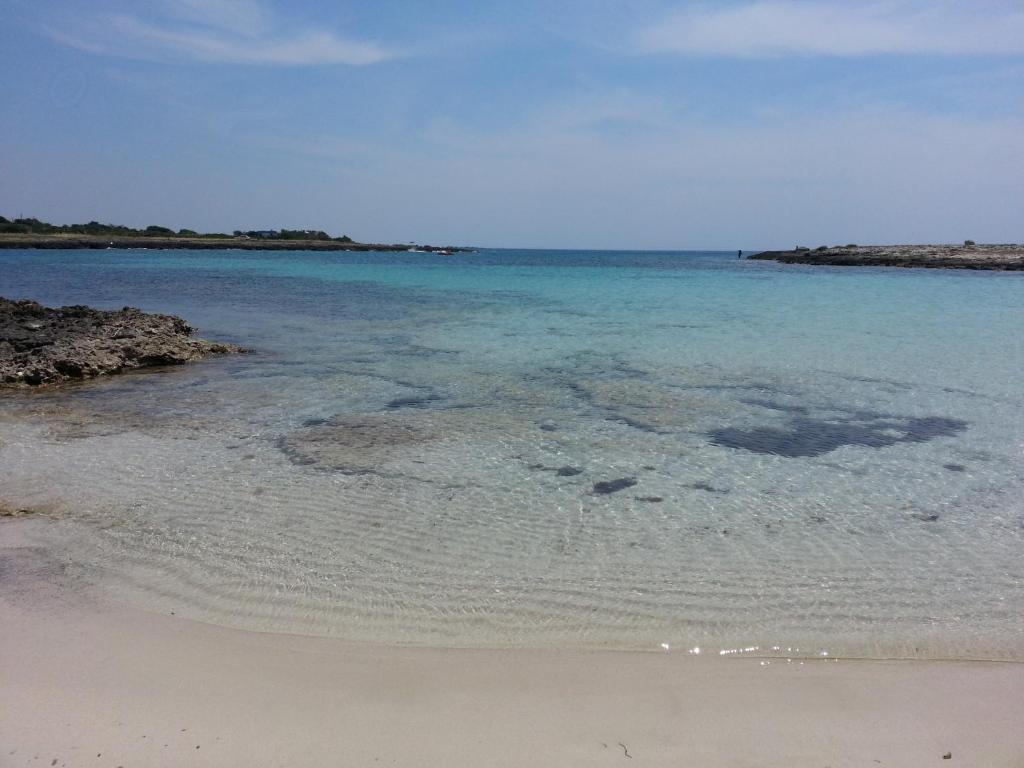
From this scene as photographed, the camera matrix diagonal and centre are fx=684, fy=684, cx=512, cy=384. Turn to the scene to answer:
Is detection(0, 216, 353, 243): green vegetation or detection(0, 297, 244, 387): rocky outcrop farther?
detection(0, 216, 353, 243): green vegetation

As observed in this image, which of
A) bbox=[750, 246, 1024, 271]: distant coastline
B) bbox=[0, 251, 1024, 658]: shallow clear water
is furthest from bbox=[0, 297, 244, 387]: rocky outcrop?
bbox=[750, 246, 1024, 271]: distant coastline

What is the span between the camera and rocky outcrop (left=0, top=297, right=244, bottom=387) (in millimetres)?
10898

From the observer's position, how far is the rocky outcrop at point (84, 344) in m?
10.9

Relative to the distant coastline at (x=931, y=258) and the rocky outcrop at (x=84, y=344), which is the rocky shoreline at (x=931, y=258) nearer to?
the distant coastline at (x=931, y=258)

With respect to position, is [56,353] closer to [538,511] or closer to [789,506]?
[538,511]

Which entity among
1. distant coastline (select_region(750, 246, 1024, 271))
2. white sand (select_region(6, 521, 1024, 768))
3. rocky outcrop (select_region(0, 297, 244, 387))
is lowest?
white sand (select_region(6, 521, 1024, 768))

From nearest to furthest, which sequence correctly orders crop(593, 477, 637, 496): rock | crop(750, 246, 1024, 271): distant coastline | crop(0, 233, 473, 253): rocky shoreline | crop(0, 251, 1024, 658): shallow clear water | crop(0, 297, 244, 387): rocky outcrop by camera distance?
1. crop(0, 251, 1024, 658): shallow clear water
2. crop(593, 477, 637, 496): rock
3. crop(0, 297, 244, 387): rocky outcrop
4. crop(750, 246, 1024, 271): distant coastline
5. crop(0, 233, 473, 253): rocky shoreline

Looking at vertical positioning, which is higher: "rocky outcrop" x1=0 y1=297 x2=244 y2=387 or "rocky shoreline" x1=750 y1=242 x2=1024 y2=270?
"rocky shoreline" x1=750 y1=242 x2=1024 y2=270

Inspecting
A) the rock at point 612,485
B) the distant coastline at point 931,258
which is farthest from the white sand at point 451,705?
the distant coastline at point 931,258

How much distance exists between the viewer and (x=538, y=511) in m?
5.61

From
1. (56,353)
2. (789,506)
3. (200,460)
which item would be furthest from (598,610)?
(56,353)

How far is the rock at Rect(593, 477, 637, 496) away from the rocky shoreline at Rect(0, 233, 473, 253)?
83.4m

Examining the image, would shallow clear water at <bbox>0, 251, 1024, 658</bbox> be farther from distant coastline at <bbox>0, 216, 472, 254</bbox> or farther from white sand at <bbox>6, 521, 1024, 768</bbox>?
distant coastline at <bbox>0, 216, 472, 254</bbox>

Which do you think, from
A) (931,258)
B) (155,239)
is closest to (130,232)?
(155,239)
